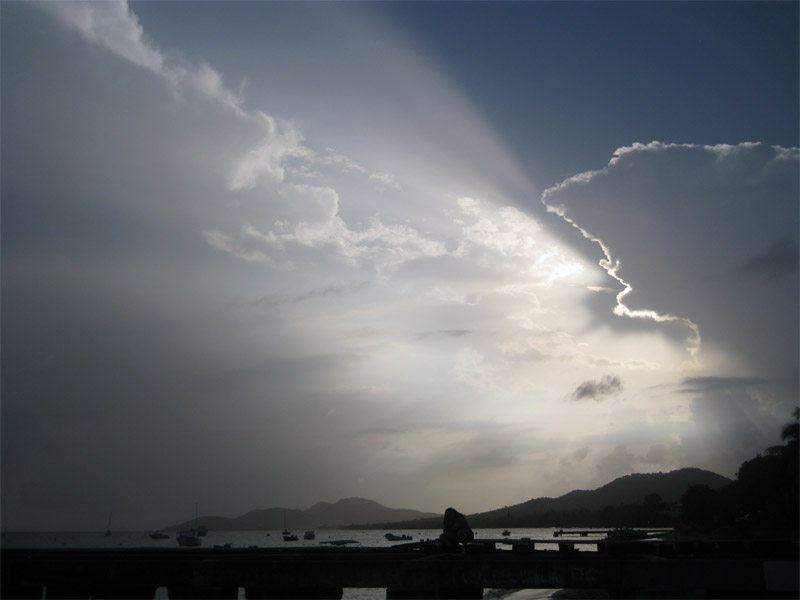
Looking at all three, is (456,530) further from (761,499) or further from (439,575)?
(761,499)

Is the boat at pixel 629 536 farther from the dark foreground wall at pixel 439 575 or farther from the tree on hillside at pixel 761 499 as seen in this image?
the dark foreground wall at pixel 439 575

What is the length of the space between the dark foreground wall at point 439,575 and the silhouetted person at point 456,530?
156 inches

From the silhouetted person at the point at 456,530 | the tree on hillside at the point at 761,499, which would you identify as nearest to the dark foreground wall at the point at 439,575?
the silhouetted person at the point at 456,530

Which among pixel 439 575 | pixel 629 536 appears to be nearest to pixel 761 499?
pixel 629 536

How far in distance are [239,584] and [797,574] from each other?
516 inches

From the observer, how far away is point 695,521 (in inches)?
4353

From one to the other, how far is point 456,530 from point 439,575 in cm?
726

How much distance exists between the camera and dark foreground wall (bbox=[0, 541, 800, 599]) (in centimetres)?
1347

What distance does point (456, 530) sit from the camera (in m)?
21.7

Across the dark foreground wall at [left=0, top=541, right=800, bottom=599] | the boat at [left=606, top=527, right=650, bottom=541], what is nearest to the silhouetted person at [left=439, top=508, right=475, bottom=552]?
the dark foreground wall at [left=0, top=541, right=800, bottom=599]

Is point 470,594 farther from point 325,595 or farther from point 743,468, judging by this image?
point 743,468

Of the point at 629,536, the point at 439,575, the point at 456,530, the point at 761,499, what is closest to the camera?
the point at 439,575

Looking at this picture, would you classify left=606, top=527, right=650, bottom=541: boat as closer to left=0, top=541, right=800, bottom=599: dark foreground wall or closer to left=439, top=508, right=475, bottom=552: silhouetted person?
left=439, top=508, right=475, bottom=552: silhouetted person

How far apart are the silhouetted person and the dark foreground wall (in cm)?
397
